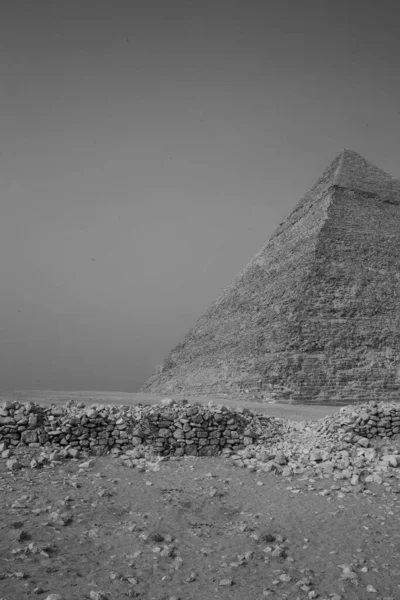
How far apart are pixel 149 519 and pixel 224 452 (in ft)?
10.6

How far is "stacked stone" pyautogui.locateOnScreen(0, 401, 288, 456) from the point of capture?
8234 millimetres

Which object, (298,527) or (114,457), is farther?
(114,457)

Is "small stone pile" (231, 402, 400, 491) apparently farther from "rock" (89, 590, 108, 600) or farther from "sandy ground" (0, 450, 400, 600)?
"rock" (89, 590, 108, 600)

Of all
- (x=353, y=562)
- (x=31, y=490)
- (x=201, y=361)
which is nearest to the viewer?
(x=353, y=562)

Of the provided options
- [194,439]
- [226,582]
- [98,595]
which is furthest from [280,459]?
[98,595]

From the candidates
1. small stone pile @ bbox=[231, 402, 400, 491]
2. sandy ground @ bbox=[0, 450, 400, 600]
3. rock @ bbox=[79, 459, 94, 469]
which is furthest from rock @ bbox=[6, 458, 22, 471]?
small stone pile @ bbox=[231, 402, 400, 491]

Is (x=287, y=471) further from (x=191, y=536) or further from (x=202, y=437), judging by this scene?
(x=191, y=536)

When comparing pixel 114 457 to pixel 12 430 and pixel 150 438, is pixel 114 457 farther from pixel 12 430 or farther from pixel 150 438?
pixel 12 430

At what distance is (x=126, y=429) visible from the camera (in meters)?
8.59

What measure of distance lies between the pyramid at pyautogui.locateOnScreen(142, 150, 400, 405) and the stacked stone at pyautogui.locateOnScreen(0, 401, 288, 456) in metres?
13.2

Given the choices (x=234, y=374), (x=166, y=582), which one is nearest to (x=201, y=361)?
(x=234, y=374)

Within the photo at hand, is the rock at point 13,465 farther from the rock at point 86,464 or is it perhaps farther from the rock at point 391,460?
the rock at point 391,460

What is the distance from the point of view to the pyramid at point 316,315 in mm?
23219

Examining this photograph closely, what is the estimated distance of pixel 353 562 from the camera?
4613 mm
